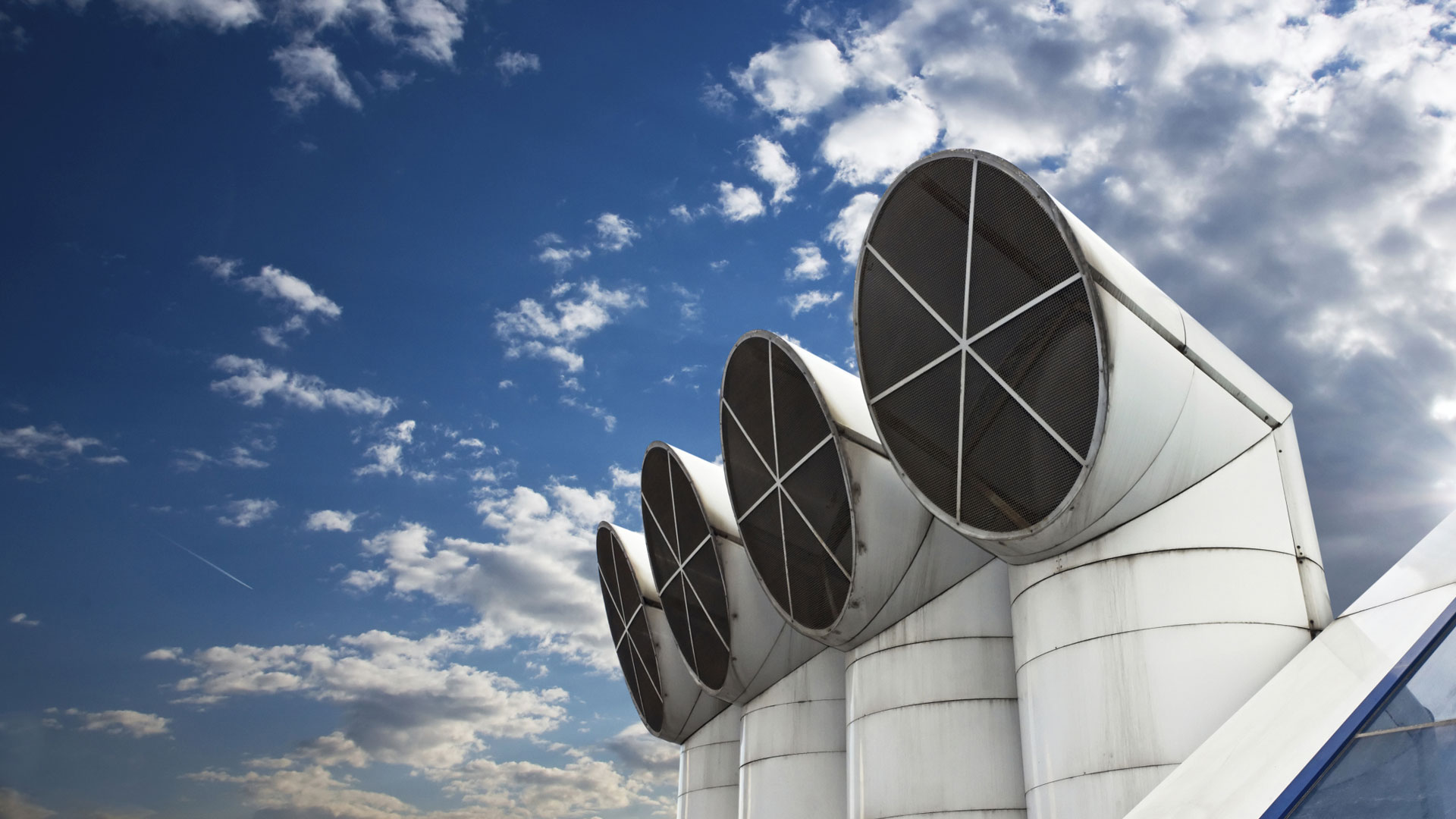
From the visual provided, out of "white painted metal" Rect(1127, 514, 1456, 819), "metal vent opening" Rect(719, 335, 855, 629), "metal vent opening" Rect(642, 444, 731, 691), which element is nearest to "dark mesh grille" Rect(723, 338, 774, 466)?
"metal vent opening" Rect(719, 335, 855, 629)

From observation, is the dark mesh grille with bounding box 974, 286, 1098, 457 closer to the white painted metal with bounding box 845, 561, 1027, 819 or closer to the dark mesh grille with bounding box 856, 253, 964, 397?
the dark mesh grille with bounding box 856, 253, 964, 397

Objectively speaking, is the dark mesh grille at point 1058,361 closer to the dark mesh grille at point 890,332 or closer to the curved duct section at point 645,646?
the dark mesh grille at point 890,332

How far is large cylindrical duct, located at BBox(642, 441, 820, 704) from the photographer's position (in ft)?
74.6

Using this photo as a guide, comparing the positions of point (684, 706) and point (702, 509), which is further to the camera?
point (684, 706)

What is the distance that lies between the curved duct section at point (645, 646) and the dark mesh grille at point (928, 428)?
46.9 ft

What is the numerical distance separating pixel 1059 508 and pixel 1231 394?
2.91 m

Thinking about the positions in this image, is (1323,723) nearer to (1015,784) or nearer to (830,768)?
(1015,784)

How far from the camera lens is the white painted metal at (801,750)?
21.0 m

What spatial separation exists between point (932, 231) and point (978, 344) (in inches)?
70.8

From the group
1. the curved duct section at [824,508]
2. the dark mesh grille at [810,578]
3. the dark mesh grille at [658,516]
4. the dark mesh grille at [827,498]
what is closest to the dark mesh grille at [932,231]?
the curved duct section at [824,508]

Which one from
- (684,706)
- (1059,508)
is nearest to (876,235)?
(1059,508)

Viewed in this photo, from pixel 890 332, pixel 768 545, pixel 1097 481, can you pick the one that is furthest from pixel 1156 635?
pixel 768 545

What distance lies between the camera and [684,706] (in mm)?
29016

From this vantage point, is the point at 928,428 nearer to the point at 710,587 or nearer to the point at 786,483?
the point at 786,483
